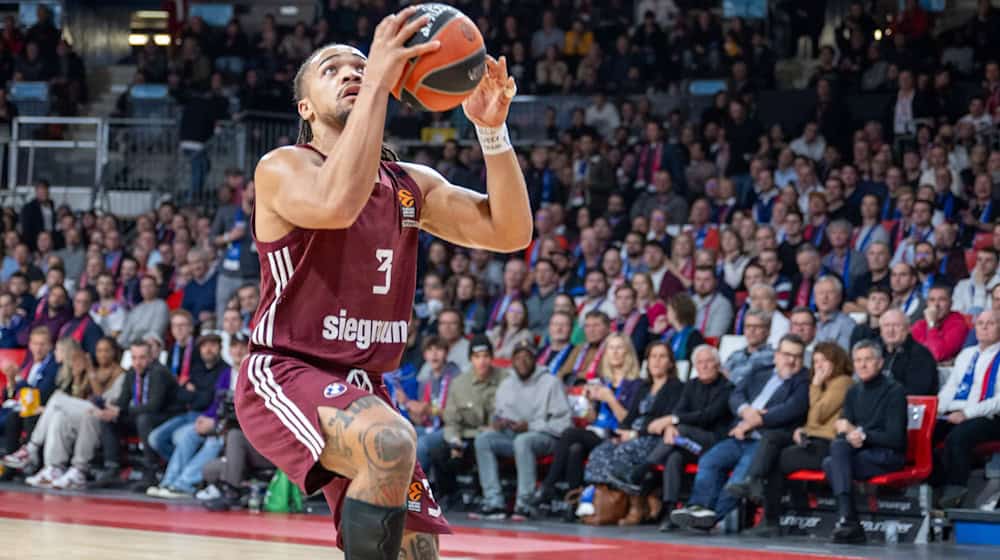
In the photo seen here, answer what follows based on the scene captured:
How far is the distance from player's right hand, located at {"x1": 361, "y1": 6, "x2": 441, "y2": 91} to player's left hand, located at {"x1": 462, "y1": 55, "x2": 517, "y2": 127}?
467 millimetres

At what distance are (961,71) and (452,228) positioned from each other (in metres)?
12.7

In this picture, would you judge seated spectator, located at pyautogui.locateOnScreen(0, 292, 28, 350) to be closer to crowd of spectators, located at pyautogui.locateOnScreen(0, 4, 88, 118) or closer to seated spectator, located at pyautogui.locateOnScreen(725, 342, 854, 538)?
crowd of spectators, located at pyautogui.locateOnScreen(0, 4, 88, 118)

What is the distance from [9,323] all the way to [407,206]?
1173cm

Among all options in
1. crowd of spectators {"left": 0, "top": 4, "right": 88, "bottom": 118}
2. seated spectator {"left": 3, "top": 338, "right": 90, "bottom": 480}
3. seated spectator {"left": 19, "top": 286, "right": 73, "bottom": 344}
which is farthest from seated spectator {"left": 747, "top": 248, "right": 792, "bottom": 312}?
crowd of spectators {"left": 0, "top": 4, "right": 88, "bottom": 118}

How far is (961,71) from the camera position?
1595 cm

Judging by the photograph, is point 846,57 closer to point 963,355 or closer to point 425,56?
point 963,355

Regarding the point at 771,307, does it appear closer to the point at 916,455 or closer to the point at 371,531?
the point at 916,455

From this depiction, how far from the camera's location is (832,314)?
35.2ft

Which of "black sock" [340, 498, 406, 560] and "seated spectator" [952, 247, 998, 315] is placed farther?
"seated spectator" [952, 247, 998, 315]

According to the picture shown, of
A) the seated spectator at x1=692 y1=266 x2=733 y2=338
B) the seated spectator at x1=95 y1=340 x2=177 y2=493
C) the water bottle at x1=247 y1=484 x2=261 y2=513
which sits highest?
the seated spectator at x1=692 y1=266 x2=733 y2=338

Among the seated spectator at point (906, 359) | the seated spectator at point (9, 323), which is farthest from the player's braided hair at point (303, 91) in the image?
the seated spectator at point (9, 323)

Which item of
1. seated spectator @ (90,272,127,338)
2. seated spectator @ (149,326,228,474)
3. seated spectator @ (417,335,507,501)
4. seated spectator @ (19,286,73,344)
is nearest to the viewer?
seated spectator @ (417,335,507,501)

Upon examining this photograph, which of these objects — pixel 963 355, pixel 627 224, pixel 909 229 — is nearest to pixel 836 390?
pixel 963 355

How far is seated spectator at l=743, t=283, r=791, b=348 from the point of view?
35.7 ft
